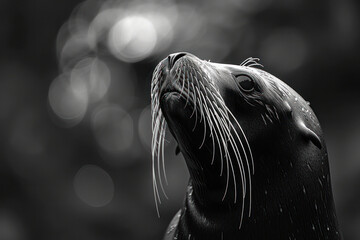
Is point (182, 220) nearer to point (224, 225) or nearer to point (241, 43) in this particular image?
point (224, 225)

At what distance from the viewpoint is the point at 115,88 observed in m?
13.4

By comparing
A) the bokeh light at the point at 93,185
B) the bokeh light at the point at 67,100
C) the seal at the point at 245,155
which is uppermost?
the seal at the point at 245,155

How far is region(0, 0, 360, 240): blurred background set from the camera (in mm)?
11500

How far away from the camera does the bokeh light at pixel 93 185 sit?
13.3 meters

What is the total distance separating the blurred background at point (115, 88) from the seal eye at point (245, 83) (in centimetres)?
750

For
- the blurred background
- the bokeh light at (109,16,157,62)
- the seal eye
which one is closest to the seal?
the seal eye

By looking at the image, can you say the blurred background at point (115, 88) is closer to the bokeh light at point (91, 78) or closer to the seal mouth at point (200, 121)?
the bokeh light at point (91, 78)

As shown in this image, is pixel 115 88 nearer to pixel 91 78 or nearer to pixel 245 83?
pixel 91 78

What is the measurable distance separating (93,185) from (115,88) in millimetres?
1843

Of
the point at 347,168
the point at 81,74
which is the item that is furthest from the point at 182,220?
the point at 81,74

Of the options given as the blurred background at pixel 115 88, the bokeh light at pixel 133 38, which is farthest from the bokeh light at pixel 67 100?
the bokeh light at pixel 133 38

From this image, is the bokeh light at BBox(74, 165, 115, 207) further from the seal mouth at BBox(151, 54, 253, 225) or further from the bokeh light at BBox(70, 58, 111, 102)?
the seal mouth at BBox(151, 54, 253, 225)

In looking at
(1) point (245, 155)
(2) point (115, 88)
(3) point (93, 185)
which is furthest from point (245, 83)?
→ (3) point (93, 185)

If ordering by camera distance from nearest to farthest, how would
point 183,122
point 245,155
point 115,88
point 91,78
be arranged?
point 183,122
point 245,155
point 115,88
point 91,78
